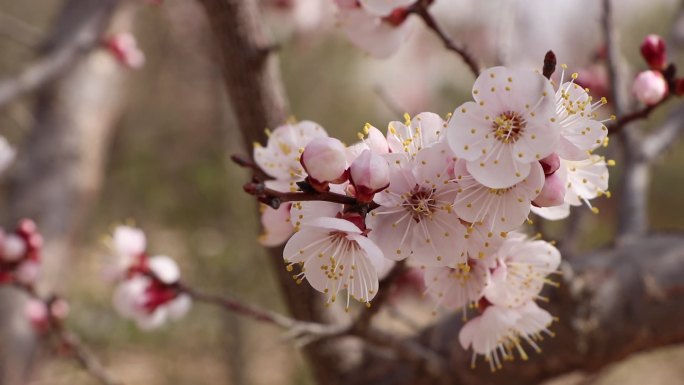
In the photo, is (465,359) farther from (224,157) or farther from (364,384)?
(224,157)

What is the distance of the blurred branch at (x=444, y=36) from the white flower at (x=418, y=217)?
0.79ft

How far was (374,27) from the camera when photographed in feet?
2.81

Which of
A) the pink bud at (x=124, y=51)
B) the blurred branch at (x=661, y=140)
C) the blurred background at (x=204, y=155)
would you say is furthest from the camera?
the blurred background at (x=204, y=155)

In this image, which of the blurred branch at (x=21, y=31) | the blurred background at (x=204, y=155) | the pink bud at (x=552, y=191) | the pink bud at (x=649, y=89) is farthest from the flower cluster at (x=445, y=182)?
the blurred branch at (x=21, y=31)

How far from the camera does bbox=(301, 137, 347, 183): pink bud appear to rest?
21.1 inches

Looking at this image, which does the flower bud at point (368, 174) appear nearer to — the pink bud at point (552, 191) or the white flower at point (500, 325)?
the pink bud at point (552, 191)

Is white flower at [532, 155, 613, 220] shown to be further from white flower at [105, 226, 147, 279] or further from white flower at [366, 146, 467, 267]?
white flower at [105, 226, 147, 279]

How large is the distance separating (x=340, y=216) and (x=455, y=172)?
0.11 meters

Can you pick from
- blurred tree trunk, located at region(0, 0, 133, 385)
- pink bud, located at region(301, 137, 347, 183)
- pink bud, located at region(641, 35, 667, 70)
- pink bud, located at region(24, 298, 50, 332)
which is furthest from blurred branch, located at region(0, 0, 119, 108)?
pink bud, located at region(641, 35, 667, 70)

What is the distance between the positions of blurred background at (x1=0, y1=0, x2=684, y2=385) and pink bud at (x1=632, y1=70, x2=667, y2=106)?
1.07 m

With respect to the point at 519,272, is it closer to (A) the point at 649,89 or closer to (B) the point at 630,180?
(A) the point at 649,89

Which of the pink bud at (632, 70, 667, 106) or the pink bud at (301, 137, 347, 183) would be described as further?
the pink bud at (632, 70, 667, 106)

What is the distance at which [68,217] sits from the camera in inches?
68.6

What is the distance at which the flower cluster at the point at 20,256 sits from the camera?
108 cm
